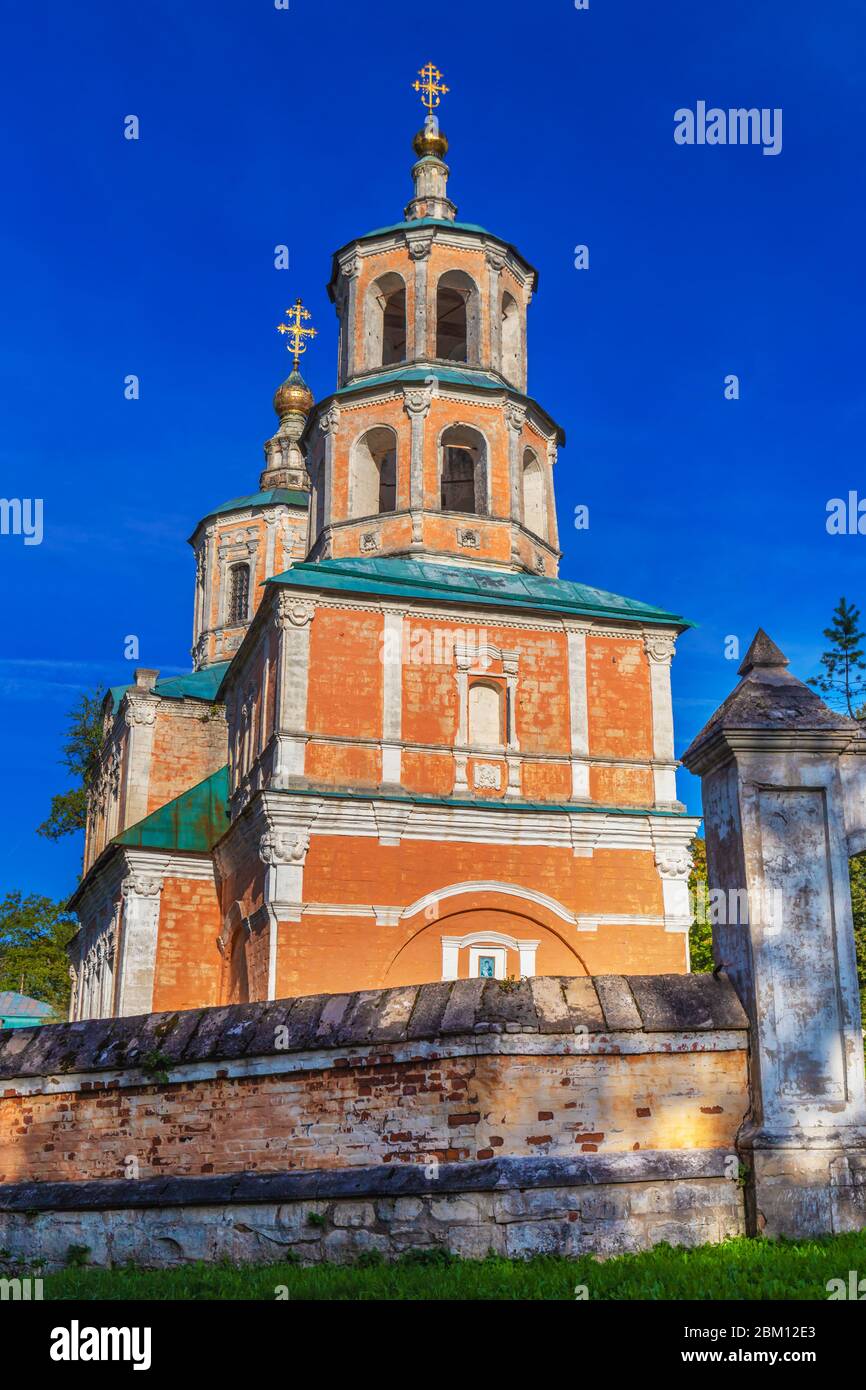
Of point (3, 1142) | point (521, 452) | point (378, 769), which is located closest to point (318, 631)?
point (378, 769)

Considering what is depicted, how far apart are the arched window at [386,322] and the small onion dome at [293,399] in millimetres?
12909

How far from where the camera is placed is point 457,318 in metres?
28.9

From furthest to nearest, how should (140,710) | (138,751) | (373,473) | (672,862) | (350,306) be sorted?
(140,710)
(138,751)
(350,306)
(373,473)
(672,862)

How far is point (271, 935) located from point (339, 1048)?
1243 cm

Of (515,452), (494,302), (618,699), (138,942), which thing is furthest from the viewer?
(494,302)

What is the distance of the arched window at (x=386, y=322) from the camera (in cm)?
2695

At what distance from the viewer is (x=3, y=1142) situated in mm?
8617

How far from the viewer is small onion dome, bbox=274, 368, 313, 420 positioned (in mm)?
41094

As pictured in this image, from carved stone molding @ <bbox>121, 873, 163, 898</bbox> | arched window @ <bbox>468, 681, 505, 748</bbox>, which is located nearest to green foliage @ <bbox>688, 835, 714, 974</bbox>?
arched window @ <bbox>468, 681, 505, 748</bbox>

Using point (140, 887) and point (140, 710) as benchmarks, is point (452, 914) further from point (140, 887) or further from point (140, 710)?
point (140, 710)

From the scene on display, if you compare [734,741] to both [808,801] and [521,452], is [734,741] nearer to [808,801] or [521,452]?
[808,801]

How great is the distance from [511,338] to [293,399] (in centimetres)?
1503

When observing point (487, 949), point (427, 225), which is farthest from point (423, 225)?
point (487, 949)

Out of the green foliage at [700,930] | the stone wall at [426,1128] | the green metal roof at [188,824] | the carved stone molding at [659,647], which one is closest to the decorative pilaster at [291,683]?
the green metal roof at [188,824]
